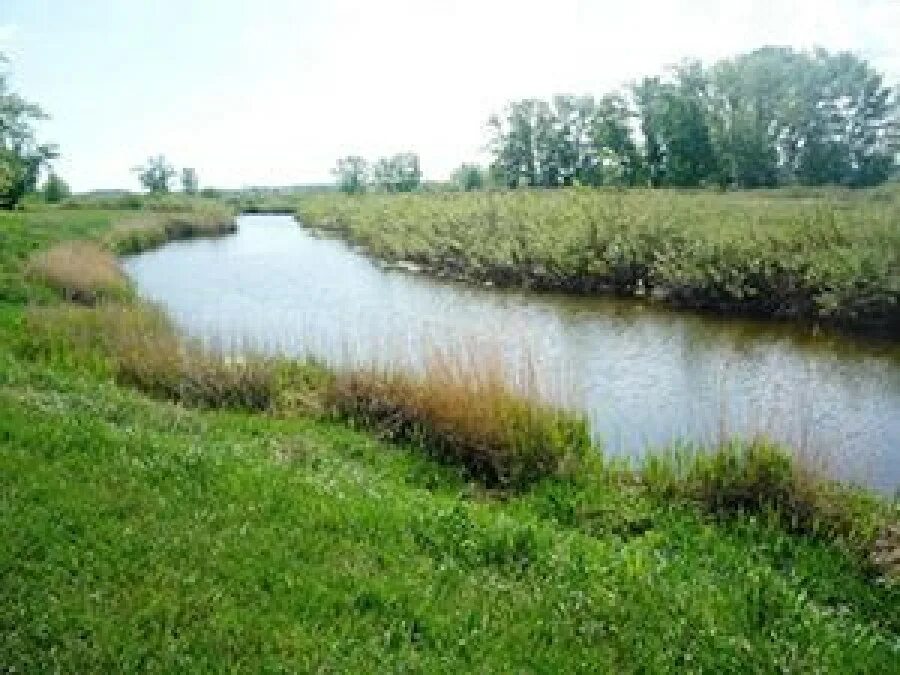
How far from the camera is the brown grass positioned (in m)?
23.8

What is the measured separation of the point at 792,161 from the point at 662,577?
74.5 metres

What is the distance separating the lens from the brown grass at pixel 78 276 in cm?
2383

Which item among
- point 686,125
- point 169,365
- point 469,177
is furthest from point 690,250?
point 469,177

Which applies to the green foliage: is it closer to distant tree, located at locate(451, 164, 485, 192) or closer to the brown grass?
distant tree, located at locate(451, 164, 485, 192)

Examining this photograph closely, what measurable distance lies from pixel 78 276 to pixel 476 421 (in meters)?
17.7

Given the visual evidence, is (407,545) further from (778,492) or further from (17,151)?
(17,151)

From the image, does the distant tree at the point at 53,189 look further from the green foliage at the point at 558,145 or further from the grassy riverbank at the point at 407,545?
the grassy riverbank at the point at 407,545

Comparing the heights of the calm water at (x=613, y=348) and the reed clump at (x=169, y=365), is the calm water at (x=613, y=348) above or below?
below

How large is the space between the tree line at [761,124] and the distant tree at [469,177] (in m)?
26.9

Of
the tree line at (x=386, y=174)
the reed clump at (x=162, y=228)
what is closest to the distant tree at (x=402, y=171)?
the tree line at (x=386, y=174)

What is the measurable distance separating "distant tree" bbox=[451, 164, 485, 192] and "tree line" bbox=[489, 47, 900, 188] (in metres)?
26.9

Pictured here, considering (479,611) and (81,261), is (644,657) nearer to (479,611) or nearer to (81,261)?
(479,611)

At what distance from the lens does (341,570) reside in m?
6.60

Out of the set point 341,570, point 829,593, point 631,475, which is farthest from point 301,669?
point 631,475
